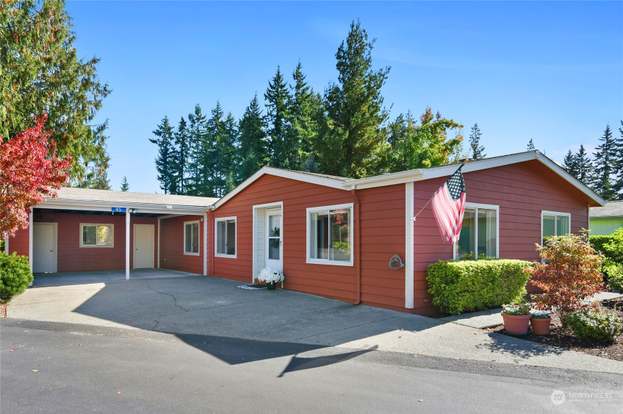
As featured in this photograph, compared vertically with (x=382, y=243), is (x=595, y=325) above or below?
below

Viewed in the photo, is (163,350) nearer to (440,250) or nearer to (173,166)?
(440,250)

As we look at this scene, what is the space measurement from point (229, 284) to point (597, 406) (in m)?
Answer: 10.5

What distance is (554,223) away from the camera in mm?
12250

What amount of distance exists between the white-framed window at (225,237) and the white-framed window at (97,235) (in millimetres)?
6014

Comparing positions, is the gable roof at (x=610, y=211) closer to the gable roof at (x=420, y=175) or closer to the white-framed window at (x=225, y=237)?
the gable roof at (x=420, y=175)

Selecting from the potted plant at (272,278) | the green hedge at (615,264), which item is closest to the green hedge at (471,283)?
the green hedge at (615,264)

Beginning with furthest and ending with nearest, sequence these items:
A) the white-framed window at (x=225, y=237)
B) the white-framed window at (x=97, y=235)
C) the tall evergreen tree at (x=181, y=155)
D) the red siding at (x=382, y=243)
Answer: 1. the tall evergreen tree at (x=181, y=155)
2. the white-framed window at (x=97, y=235)
3. the white-framed window at (x=225, y=237)
4. the red siding at (x=382, y=243)

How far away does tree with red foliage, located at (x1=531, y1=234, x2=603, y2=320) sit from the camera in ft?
22.5

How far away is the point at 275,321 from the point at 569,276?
5170 mm

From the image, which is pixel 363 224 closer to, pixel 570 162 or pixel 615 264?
pixel 615 264

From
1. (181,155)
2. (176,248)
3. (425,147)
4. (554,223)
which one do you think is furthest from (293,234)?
(181,155)

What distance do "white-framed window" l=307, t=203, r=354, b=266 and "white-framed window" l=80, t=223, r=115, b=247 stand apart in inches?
456

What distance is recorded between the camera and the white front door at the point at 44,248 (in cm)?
1669

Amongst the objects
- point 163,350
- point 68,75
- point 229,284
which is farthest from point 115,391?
point 68,75
